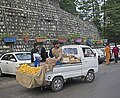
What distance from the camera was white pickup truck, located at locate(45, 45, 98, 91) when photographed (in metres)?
8.45

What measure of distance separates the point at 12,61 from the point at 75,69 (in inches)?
174

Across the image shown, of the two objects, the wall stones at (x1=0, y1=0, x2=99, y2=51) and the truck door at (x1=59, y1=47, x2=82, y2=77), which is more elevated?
the wall stones at (x1=0, y1=0, x2=99, y2=51)

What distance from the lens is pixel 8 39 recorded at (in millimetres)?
15625

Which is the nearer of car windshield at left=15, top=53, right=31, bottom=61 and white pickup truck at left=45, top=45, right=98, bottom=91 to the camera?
white pickup truck at left=45, top=45, right=98, bottom=91

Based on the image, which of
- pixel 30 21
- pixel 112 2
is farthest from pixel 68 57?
pixel 112 2

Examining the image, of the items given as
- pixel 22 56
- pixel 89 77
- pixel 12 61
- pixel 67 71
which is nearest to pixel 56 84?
pixel 67 71

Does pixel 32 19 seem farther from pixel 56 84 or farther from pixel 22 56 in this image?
pixel 56 84

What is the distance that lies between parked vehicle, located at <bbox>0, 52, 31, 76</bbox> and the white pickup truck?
294 cm

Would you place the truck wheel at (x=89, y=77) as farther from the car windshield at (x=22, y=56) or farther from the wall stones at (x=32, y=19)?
the wall stones at (x=32, y=19)

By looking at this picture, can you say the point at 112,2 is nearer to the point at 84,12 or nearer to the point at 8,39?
the point at 84,12

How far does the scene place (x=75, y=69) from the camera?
9.33 m

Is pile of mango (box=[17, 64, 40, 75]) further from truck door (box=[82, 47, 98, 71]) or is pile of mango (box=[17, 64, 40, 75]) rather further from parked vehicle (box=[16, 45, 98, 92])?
truck door (box=[82, 47, 98, 71])

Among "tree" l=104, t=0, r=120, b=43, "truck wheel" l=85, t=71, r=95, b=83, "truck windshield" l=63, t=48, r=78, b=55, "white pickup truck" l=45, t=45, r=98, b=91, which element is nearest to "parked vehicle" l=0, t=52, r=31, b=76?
"truck windshield" l=63, t=48, r=78, b=55

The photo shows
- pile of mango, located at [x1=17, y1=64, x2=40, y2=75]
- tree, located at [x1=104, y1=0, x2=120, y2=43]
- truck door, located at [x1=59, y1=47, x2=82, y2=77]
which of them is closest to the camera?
pile of mango, located at [x1=17, y1=64, x2=40, y2=75]
